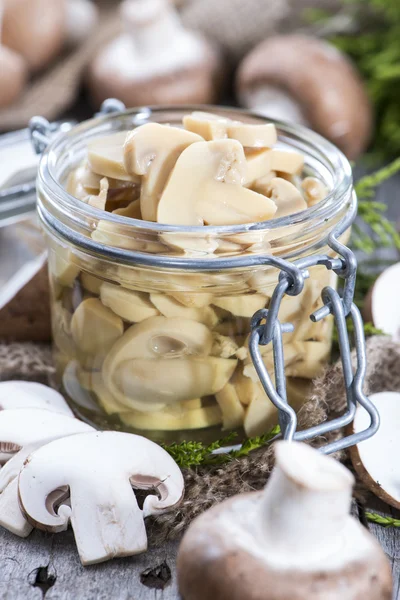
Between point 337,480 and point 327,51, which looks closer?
point 337,480

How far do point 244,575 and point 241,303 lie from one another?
274mm

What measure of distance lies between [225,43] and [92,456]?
1241mm

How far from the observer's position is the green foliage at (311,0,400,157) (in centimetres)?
157

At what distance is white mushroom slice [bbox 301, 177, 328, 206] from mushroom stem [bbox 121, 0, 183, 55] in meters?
0.83

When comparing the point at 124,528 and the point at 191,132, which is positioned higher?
the point at 191,132

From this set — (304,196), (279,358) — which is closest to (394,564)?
(279,358)

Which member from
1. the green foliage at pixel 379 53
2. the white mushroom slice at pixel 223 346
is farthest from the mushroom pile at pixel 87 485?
the green foliage at pixel 379 53

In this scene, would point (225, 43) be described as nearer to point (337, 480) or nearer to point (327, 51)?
point (327, 51)

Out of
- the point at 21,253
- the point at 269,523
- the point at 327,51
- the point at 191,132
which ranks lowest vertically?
the point at 21,253

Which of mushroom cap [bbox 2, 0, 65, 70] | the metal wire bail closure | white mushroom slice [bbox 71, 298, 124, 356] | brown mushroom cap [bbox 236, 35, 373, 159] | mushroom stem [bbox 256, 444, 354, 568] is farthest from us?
mushroom cap [bbox 2, 0, 65, 70]

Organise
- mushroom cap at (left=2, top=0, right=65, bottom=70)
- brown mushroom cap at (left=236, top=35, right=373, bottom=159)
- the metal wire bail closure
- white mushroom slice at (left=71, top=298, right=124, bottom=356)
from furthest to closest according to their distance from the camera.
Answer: mushroom cap at (left=2, top=0, right=65, bottom=70) < brown mushroom cap at (left=236, top=35, right=373, bottom=159) < white mushroom slice at (left=71, top=298, right=124, bottom=356) < the metal wire bail closure

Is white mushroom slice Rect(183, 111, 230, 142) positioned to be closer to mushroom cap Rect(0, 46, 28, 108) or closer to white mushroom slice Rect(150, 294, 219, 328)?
white mushroom slice Rect(150, 294, 219, 328)

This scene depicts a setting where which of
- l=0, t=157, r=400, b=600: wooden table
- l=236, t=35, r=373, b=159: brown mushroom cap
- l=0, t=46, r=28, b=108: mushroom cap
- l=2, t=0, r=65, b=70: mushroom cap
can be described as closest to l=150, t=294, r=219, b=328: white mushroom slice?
l=0, t=157, r=400, b=600: wooden table

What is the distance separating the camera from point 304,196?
798 mm
